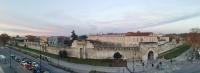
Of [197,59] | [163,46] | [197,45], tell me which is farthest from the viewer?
[197,45]

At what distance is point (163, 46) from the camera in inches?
2579

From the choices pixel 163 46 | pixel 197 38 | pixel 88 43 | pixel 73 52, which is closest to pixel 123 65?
pixel 88 43

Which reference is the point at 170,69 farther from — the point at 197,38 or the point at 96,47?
the point at 197,38

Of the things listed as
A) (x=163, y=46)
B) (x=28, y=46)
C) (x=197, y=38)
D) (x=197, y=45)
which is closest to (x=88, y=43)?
(x=163, y=46)

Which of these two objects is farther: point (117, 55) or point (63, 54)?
point (63, 54)

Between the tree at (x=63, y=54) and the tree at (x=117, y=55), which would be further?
the tree at (x=63, y=54)

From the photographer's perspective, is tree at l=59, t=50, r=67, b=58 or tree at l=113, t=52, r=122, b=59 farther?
tree at l=59, t=50, r=67, b=58

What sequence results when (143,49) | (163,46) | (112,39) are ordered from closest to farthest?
(143,49)
(163,46)
(112,39)

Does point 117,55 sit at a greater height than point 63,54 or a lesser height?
greater

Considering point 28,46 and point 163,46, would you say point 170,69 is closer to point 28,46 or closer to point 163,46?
point 163,46

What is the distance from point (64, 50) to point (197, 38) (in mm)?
39441

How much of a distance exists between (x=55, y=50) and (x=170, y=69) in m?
31.4

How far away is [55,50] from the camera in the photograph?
6669cm

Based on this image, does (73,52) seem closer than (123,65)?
No
